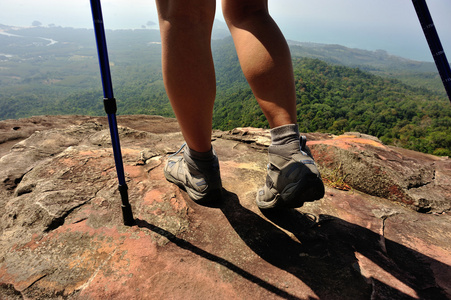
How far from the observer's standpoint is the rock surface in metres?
1.06

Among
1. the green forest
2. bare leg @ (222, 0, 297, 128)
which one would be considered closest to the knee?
bare leg @ (222, 0, 297, 128)

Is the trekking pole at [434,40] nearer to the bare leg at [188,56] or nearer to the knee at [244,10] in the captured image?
the knee at [244,10]

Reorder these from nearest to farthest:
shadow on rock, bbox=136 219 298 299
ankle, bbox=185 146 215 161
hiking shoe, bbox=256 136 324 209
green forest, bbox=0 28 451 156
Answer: shadow on rock, bbox=136 219 298 299 < hiking shoe, bbox=256 136 324 209 < ankle, bbox=185 146 215 161 < green forest, bbox=0 28 451 156

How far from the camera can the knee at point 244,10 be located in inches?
55.9

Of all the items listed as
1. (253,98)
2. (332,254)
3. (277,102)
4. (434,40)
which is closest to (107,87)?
(277,102)

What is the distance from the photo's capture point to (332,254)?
126 cm

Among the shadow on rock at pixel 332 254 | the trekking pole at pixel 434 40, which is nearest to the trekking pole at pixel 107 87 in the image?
the shadow on rock at pixel 332 254

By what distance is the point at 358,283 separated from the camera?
109 cm

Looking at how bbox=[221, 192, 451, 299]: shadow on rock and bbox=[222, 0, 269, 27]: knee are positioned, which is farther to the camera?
bbox=[222, 0, 269, 27]: knee

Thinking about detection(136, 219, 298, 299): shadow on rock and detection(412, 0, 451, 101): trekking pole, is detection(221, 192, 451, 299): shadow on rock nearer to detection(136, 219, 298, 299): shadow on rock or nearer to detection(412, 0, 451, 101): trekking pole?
detection(136, 219, 298, 299): shadow on rock

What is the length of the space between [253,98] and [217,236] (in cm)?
4815

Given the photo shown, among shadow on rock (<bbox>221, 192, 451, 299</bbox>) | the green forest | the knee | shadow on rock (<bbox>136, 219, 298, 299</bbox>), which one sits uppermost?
the knee

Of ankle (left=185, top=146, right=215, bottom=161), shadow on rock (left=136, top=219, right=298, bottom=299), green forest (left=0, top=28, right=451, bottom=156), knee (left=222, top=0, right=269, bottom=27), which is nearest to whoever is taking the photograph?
shadow on rock (left=136, top=219, right=298, bottom=299)

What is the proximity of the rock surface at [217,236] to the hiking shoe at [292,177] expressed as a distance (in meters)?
0.26
